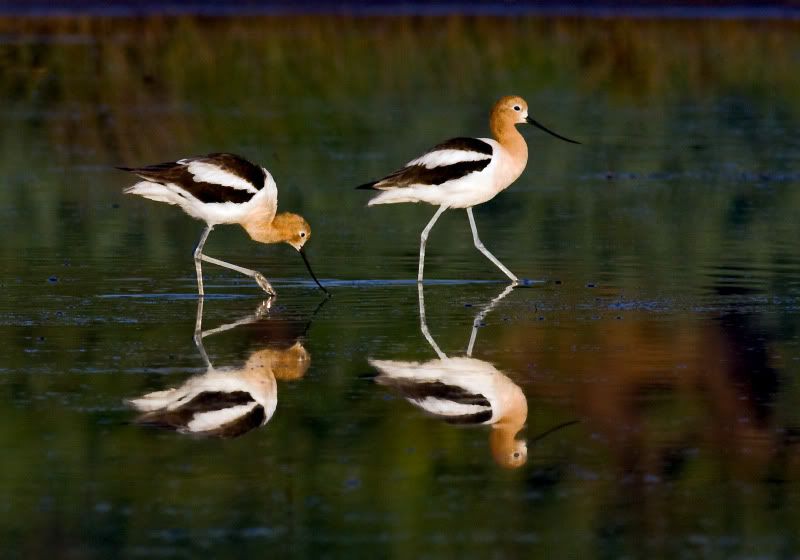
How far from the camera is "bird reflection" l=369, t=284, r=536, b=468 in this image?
8.38m

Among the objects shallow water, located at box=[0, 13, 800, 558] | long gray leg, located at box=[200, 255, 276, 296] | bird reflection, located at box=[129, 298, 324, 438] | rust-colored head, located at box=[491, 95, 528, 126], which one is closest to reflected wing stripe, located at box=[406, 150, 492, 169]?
rust-colored head, located at box=[491, 95, 528, 126]

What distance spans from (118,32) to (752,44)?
12.7 meters

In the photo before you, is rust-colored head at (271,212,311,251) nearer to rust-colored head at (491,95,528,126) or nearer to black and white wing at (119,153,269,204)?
black and white wing at (119,153,269,204)

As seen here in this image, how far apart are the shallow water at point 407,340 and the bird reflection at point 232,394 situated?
65 millimetres

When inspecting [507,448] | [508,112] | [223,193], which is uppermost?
[508,112]

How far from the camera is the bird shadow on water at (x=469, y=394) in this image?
27.5 ft

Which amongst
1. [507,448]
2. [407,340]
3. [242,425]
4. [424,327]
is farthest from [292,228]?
[507,448]

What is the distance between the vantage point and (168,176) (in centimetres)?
1312

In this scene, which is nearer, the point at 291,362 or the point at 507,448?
the point at 507,448

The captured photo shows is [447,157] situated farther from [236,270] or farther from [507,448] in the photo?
[507,448]

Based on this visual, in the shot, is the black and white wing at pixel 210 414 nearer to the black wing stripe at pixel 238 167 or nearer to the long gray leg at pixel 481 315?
the long gray leg at pixel 481 315

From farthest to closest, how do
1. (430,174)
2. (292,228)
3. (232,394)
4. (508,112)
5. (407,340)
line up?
(508,112)
(430,174)
(292,228)
(407,340)
(232,394)

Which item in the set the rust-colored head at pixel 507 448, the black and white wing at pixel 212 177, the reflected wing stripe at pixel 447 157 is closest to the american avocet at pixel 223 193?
the black and white wing at pixel 212 177

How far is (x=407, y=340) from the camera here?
10.9 m
